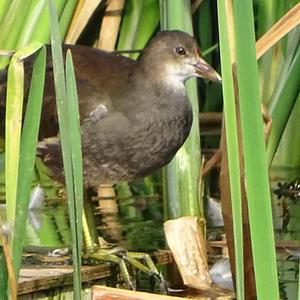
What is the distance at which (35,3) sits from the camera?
349cm

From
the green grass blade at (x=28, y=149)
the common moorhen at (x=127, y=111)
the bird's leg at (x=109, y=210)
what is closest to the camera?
the green grass blade at (x=28, y=149)

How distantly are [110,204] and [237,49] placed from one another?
240 centimetres

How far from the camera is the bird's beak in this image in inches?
128

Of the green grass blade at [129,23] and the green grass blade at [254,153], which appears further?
the green grass blade at [129,23]

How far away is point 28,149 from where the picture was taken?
161 cm

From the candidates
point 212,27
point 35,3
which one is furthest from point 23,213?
point 212,27

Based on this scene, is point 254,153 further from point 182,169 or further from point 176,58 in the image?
point 176,58

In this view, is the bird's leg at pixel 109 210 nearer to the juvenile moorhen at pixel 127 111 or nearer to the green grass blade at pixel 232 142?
the juvenile moorhen at pixel 127 111

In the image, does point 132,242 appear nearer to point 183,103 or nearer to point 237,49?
point 183,103

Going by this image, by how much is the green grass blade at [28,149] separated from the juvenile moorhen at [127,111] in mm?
1582

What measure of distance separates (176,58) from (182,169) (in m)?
0.39

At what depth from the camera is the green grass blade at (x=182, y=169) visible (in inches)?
123

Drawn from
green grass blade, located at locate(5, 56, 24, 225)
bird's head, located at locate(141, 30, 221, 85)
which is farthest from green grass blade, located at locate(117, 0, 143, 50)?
green grass blade, located at locate(5, 56, 24, 225)

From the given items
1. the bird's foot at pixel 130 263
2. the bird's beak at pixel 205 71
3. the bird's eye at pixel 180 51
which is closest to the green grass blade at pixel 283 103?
the bird's beak at pixel 205 71
